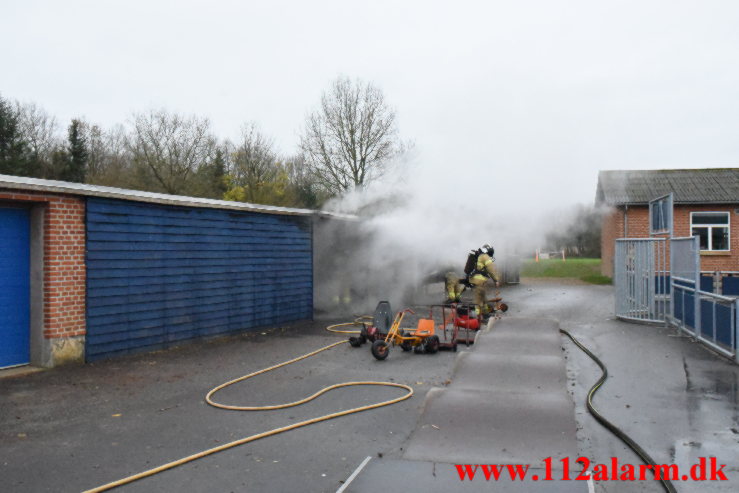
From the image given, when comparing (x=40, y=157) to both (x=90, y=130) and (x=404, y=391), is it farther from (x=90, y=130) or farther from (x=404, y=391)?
(x=404, y=391)

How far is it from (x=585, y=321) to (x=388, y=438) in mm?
9807

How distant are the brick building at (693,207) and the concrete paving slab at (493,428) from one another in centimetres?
2051

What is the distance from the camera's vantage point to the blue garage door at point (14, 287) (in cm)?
814

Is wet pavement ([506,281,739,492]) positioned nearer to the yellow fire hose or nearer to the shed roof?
the yellow fire hose

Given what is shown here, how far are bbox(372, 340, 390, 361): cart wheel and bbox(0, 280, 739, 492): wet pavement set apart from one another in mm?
146

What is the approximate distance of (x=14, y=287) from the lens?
8250mm

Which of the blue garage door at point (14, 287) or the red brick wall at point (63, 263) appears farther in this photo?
the red brick wall at point (63, 263)

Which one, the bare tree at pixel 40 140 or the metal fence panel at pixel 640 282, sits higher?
the bare tree at pixel 40 140

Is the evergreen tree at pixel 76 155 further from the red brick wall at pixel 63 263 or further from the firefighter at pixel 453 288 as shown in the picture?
the red brick wall at pixel 63 263

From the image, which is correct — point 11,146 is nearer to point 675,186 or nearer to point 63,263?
point 63,263

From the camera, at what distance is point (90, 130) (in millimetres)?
39656

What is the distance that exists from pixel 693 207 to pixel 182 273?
22.8 m

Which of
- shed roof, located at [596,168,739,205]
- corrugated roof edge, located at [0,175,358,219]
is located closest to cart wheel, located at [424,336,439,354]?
corrugated roof edge, located at [0,175,358,219]

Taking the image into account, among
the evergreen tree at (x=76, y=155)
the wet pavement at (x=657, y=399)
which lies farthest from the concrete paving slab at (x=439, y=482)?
the evergreen tree at (x=76, y=155)
